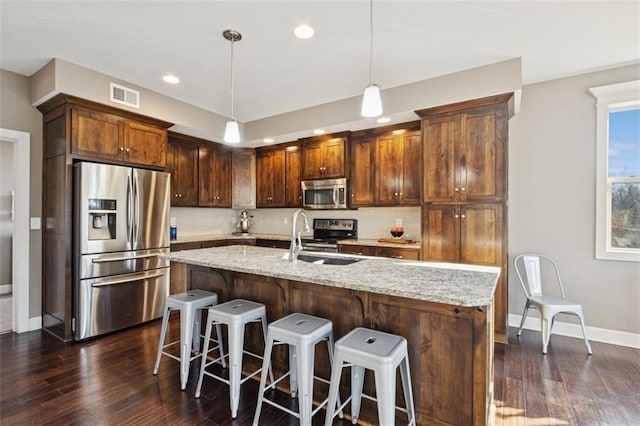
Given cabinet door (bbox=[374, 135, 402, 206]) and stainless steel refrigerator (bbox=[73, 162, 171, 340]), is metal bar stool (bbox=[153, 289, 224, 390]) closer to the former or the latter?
stainless steel refrigerator (bbox=[73, 162, 171, 340])

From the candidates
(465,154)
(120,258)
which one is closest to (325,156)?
(465,154)

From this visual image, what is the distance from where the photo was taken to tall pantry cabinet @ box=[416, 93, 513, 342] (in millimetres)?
3127

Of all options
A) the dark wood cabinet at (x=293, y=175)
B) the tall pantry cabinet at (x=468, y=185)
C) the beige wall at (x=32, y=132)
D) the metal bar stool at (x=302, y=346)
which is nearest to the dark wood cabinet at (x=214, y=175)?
the dark wood cabinet at (x=293, y=175)

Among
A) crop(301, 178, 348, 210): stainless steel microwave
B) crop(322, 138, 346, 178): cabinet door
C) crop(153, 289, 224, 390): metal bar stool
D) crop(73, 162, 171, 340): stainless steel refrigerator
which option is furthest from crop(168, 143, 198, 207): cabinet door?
crop(153, 289, 224, 390): metal bar stool

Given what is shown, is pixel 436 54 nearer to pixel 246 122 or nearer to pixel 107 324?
pixel 246 122

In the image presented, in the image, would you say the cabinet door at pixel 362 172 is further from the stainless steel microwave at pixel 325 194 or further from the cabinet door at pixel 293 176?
the cabinet door at pixel 293 176

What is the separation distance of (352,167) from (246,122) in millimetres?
1868

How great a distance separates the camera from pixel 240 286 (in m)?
2.60

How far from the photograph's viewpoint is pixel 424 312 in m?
1.78

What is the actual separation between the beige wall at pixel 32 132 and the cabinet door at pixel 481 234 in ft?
15.2

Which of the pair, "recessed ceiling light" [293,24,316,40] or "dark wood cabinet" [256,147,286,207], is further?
"dark wood cabinet" [256,147,286,207]

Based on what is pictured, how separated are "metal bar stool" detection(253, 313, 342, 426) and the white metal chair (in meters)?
2.27

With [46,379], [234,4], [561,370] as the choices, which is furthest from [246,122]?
[561,370]

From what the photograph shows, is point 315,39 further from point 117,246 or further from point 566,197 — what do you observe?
point 566,197
